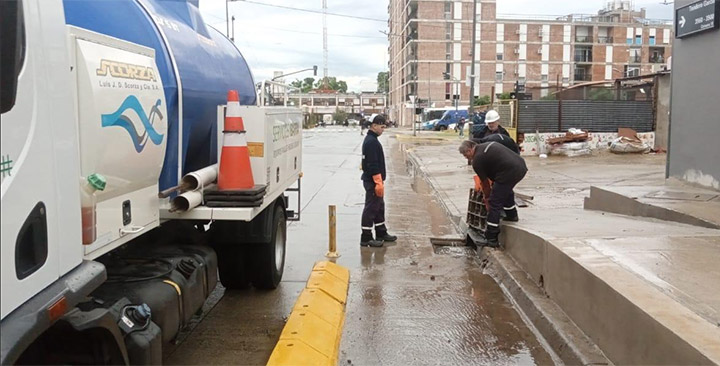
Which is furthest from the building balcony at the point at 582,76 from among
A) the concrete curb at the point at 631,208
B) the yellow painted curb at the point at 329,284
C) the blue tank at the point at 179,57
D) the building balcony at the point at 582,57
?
the blue tank at the point at 179,57

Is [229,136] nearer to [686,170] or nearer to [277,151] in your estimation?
[277,151]

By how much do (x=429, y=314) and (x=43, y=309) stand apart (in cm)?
436

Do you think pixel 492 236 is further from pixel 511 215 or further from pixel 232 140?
pixel 232 140

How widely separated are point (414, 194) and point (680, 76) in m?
6.46

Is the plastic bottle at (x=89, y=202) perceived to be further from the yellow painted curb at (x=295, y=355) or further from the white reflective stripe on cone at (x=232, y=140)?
the yellow painted curb at (x=295, y=355)

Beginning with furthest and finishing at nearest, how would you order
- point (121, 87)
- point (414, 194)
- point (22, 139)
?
point (414, 194) → point (121, 87) → point (22, 139)

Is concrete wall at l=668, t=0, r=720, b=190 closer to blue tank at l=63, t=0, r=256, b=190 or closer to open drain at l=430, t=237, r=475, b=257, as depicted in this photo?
open drain at l=430, t=237, r=475, b=257

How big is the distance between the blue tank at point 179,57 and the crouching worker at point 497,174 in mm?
3482

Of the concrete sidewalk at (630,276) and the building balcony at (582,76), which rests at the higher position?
the building balcony at (582,76)

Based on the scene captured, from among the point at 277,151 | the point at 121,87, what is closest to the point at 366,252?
the point at 277,151

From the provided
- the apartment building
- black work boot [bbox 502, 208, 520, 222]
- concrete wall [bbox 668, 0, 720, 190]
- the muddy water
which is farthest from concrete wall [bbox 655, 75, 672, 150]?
the apartment building

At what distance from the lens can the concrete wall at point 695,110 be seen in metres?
10.6

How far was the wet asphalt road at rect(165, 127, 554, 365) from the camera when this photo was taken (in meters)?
5.22

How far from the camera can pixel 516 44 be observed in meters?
96.9
